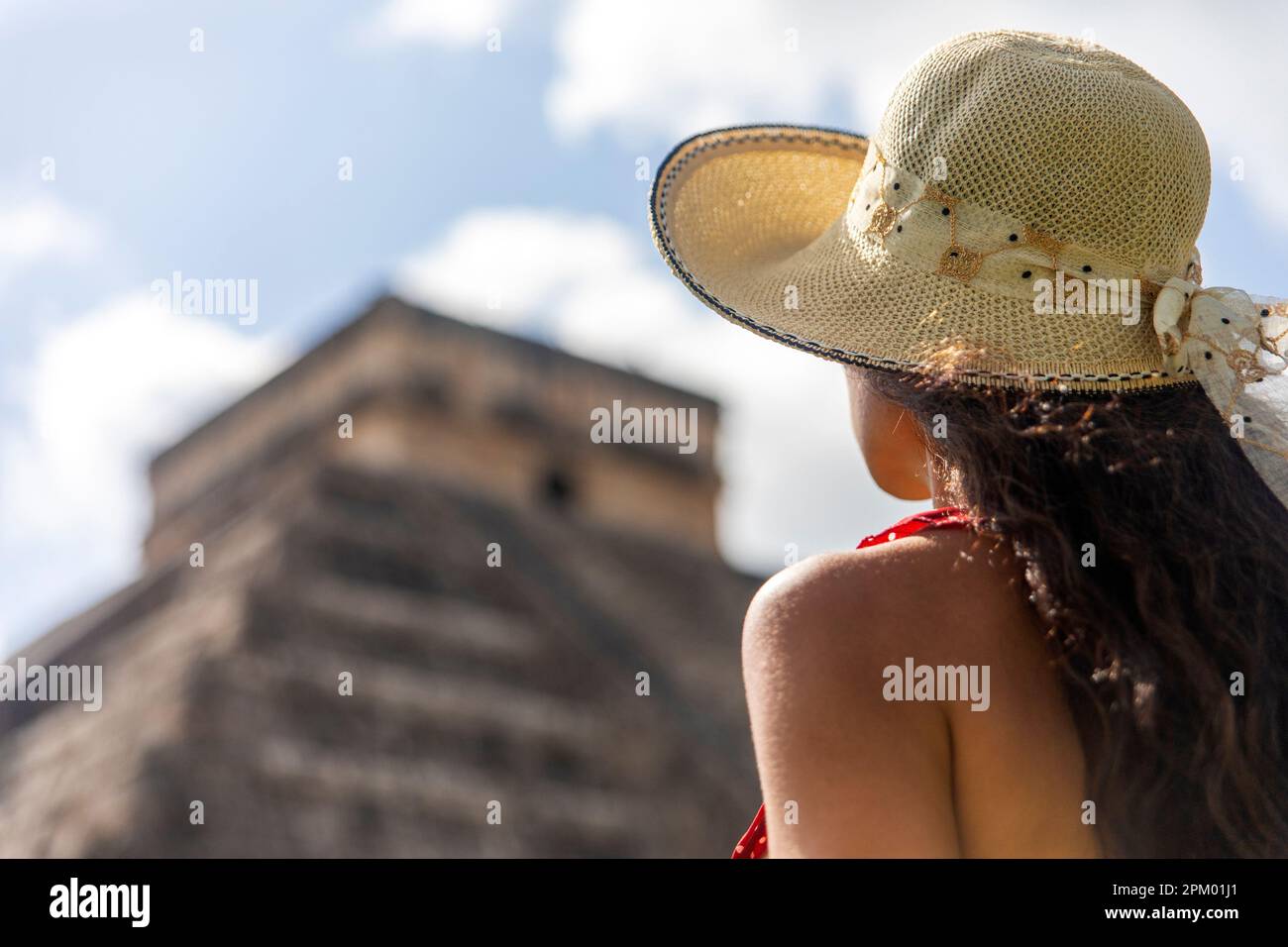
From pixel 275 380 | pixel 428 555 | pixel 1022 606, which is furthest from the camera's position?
pixel 275 380

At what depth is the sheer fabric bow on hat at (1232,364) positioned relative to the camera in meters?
2.33

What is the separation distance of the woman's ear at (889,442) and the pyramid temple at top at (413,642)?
12978 millimetres

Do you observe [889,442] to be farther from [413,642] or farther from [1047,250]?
[413,642]

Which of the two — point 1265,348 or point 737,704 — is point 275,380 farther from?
point 1265,348

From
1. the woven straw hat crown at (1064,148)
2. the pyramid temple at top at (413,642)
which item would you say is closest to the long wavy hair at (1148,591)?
the woven straw hat crown at (1064,148)

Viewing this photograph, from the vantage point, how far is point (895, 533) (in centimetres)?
226

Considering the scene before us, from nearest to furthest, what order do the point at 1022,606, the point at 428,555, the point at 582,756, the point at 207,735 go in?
the point at 1022,606 < the point at 207,735 < the point at 582,756 < the point at 428,555

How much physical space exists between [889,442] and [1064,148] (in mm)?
428

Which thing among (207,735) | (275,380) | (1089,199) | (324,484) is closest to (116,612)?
(324,484)

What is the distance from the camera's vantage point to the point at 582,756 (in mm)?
18250

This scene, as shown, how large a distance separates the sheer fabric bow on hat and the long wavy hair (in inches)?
1.2

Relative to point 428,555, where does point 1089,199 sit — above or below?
below
